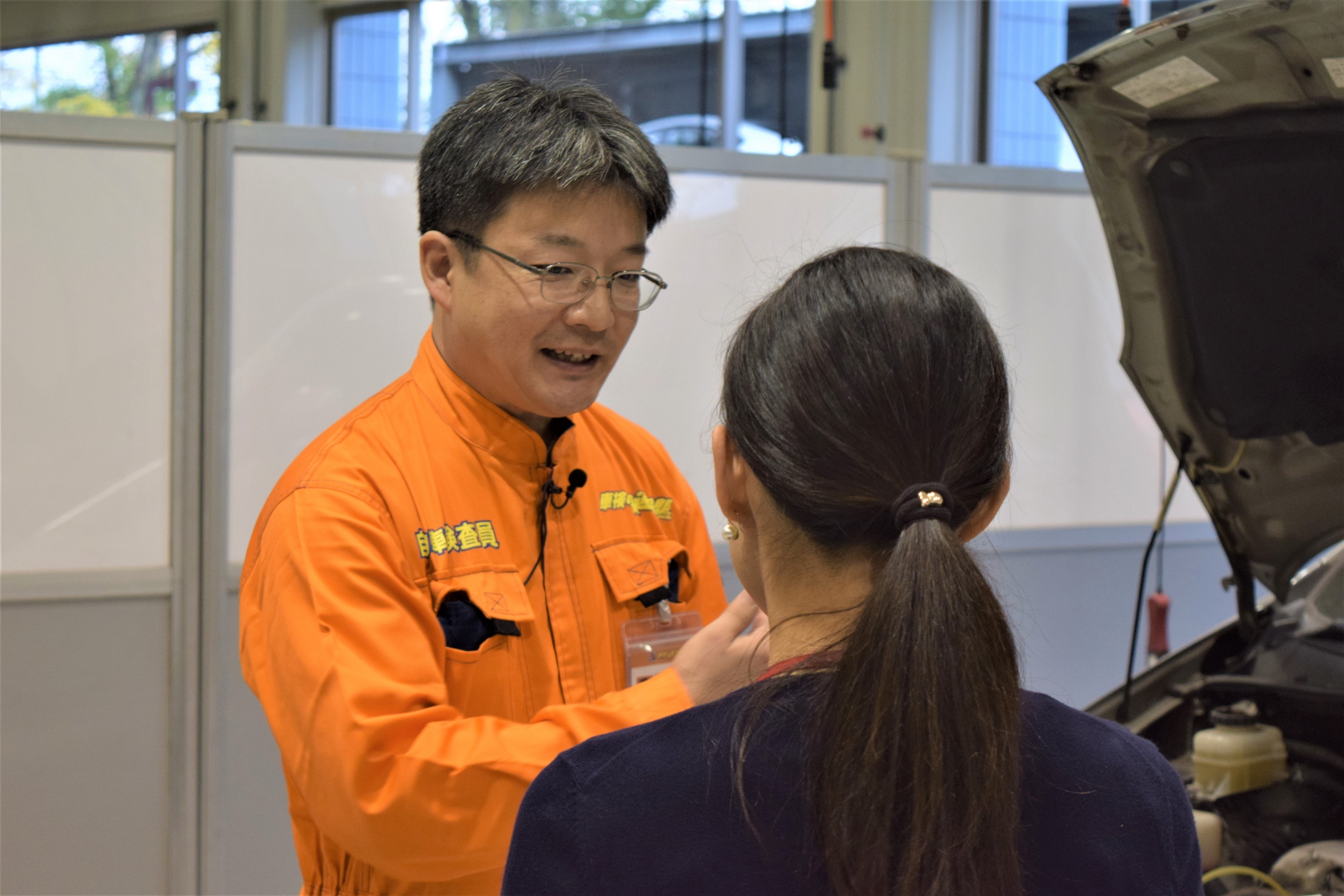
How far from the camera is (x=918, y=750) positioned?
64 cm

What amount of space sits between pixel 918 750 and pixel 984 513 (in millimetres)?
203

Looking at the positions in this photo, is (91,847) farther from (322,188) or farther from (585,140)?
(585,140)

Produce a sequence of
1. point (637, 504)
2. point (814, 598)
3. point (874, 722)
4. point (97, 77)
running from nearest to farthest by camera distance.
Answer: point (874, 722)
point (814, 598)
point (637, 504)
point (97, 77)

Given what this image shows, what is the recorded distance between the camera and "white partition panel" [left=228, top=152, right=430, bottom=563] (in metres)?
2.07

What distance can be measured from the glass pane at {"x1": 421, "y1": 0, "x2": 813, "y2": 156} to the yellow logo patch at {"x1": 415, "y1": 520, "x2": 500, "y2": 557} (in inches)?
90.8

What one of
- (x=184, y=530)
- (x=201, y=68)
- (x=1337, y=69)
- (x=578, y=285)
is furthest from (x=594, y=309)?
(x=201, y=68)

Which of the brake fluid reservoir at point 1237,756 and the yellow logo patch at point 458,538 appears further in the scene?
the brake fluid reservoir at point 1237,756

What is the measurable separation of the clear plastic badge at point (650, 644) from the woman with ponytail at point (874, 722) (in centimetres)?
55

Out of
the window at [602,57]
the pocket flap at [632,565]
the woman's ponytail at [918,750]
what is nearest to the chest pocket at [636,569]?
the pocket flap at [632,565]

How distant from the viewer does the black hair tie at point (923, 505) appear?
2.17ft

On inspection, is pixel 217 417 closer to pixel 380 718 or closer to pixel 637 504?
pixel 637 504

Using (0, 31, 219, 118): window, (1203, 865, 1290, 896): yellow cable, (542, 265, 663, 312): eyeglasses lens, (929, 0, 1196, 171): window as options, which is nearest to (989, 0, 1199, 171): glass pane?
(929, 0, 1196, 171): window

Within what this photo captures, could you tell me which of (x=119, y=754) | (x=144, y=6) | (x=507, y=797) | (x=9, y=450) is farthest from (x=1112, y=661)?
(x=144, y=6)

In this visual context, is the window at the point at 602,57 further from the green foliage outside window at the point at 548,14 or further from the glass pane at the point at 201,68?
the glass pane at the point at 201,68
